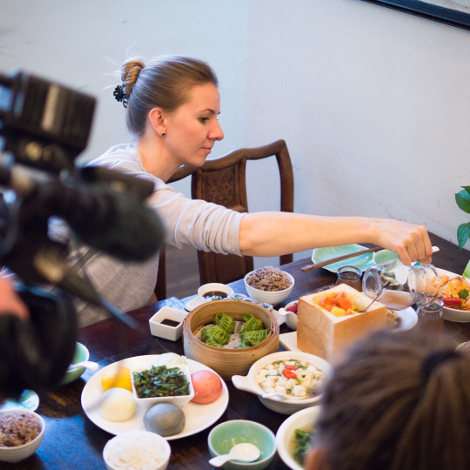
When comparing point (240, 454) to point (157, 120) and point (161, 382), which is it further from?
point (157, 120)

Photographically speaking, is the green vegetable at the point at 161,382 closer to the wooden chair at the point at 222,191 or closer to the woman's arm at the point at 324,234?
the woman's arm at the point at 324,234

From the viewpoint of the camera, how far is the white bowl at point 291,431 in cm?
102

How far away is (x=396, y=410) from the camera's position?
1.99ft

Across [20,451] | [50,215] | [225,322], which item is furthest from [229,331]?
[50,215]

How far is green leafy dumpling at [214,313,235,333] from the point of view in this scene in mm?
1424

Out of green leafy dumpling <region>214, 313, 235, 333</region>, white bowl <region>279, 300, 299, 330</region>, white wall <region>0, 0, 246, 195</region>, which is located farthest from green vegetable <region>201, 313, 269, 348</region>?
white wall <region>0, 0, 246, 195</region>

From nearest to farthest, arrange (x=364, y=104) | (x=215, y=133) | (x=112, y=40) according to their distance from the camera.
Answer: (x=215, y=133) < (x=364, y=104) < (x=112, y=40)

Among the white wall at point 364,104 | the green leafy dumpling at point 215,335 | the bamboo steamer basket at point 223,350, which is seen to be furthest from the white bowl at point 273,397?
the white wall at point 364,104

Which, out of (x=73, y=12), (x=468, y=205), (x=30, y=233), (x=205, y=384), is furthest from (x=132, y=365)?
(x=73, y=12)

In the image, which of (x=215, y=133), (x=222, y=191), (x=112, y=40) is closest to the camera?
(x=215, y=133)

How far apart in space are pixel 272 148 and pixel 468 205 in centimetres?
84

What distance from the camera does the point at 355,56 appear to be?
240 cm

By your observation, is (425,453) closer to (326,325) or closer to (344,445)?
(344,445)

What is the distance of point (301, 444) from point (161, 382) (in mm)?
334
